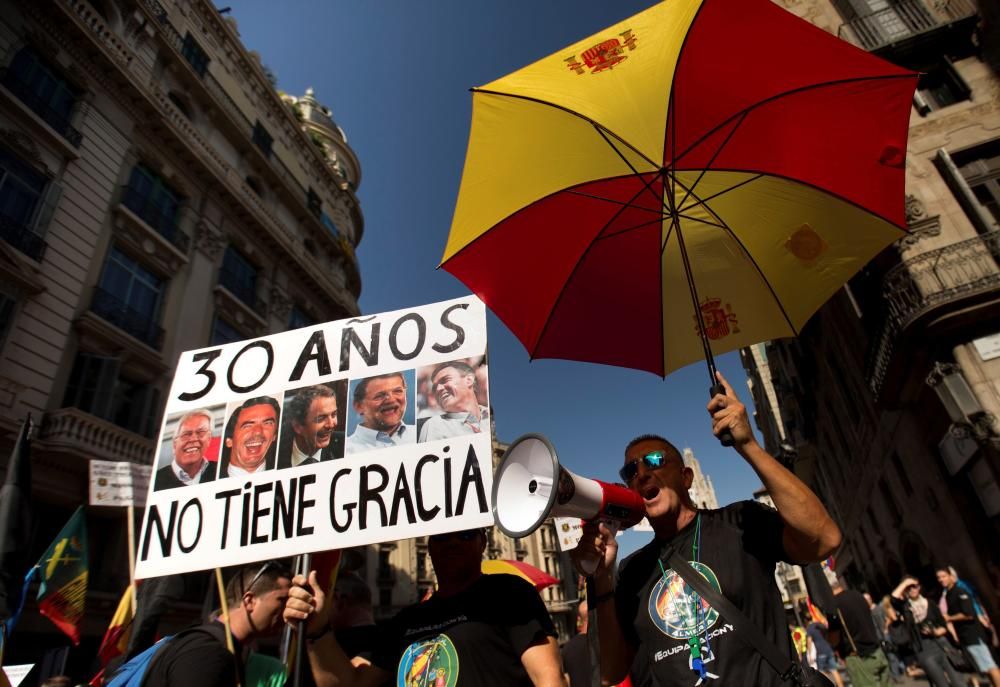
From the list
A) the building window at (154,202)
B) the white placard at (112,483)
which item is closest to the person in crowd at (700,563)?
the white placard at (112,483)

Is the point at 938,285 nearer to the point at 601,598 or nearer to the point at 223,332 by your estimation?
the point at 601,598

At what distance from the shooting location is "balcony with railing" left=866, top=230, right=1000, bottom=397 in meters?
10.7

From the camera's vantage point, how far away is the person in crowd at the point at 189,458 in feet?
10.4

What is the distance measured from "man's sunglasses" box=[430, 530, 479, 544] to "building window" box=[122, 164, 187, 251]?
17.2 metres

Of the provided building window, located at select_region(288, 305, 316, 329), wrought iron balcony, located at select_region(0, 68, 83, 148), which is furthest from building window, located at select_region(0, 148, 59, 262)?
building window, located at select_region(288, 305, 316, 329)

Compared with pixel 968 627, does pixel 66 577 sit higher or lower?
higher

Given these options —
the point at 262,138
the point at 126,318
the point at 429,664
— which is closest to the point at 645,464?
the point at 429,664

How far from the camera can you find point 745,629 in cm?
180

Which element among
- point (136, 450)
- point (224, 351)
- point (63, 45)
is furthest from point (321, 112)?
point (224, 351)

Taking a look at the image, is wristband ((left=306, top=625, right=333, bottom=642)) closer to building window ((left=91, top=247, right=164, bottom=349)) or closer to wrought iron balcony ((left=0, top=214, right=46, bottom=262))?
wrought iron balcony ((left=0, top=214, right=46, bottom=262))

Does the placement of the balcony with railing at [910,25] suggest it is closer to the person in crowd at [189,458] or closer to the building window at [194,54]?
the person in crowd at [189,458]

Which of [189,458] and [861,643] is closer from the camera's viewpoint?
[189,458]

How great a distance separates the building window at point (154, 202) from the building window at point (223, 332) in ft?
8.72

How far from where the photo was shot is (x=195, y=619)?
1478cm
